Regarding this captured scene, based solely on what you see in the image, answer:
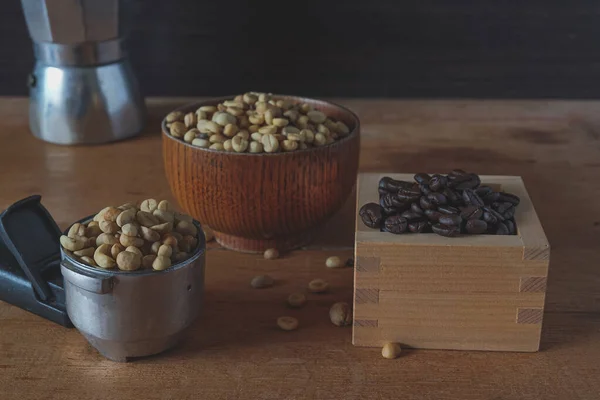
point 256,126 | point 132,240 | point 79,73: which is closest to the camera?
point 132,240

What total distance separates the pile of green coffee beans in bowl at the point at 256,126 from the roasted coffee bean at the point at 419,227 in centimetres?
21

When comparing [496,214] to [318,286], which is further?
[318,286]

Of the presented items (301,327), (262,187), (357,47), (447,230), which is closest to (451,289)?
(447,230)

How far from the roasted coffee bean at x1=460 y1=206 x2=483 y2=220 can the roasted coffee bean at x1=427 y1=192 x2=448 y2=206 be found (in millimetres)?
25

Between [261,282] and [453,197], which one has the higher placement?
[453,197]

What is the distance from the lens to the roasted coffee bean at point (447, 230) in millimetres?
779

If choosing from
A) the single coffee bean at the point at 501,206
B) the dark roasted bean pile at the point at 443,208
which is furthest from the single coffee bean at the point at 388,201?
the single coffee bean at the point at 501,206

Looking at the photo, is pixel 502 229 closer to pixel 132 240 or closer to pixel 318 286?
pixel 318 286

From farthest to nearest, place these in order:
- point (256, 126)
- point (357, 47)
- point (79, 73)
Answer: point (357, 47) < point (79, 73) < point (256, 126)

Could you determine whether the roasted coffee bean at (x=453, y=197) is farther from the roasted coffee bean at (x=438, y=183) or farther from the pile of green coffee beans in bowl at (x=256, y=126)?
the pile of green coffee beans in bowl at (x=256, y=126)

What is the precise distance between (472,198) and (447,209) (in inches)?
1.6

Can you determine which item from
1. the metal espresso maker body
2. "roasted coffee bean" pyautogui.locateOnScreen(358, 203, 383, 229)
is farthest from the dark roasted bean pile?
the metal espresso maker body

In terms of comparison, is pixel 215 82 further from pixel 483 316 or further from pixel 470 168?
pixel 483 316

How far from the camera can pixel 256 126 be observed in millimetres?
997
